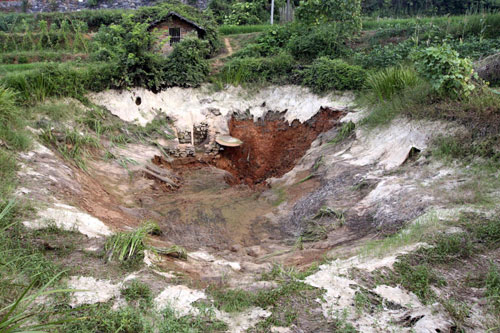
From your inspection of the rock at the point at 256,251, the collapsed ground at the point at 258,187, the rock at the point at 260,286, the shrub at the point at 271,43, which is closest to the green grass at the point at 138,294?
the collapsed ground at the point at 258,187

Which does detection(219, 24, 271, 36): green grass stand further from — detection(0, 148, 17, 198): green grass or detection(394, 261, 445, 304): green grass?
detection(394, 261, 445, 304): green grass

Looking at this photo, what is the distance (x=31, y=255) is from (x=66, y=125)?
5182mm

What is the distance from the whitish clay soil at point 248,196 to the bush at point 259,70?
0.42 meters

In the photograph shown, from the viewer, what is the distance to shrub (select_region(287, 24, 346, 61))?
12.2m

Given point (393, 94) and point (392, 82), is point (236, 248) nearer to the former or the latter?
point (393, 94)

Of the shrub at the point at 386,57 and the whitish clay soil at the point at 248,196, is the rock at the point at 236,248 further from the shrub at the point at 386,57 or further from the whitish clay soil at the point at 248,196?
the shrub at the point at 386,57

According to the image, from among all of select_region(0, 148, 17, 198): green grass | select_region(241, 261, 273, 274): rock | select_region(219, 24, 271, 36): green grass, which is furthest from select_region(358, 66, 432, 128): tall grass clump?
select_region(219, 24, 271, 36): green grass

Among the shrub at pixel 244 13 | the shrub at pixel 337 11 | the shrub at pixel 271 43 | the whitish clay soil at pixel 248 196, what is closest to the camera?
the whitish clay soil at pixel 248 196

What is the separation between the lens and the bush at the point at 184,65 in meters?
11.7

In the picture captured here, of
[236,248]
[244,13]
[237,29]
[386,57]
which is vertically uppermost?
[244,13]

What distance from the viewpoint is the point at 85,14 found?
18.5 metres

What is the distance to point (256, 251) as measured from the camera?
5840 millimetres

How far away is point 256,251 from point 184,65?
758cm

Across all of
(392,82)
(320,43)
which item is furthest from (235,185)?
(320,43)
